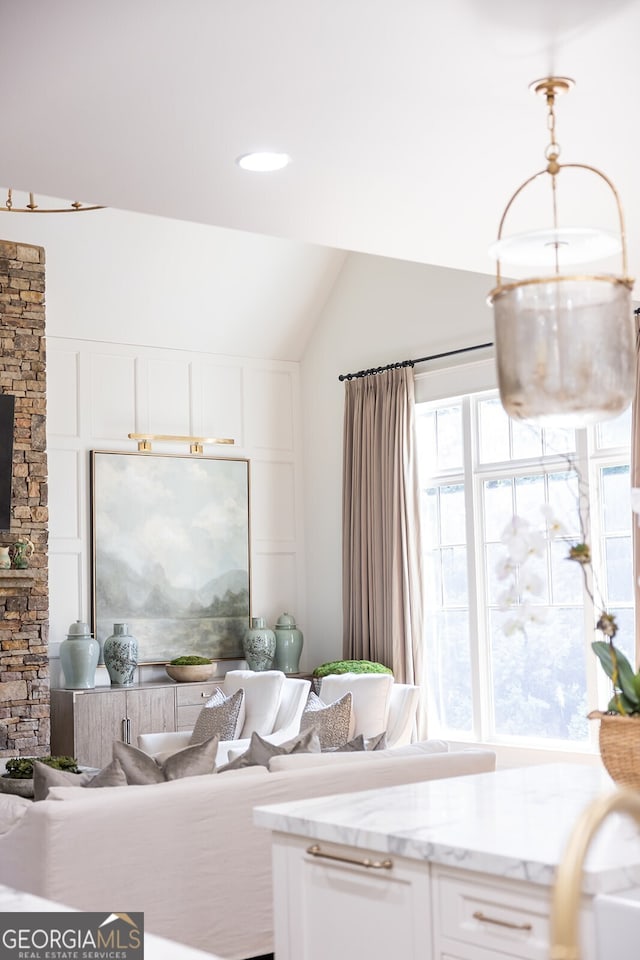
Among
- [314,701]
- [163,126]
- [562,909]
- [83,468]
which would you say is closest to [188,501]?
[83,468]

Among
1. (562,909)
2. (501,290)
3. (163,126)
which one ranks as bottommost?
(562,909)

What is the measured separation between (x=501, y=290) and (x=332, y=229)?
2.06 metres

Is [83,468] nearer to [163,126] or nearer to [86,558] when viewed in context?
[86,558]

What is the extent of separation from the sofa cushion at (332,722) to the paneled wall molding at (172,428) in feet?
8.53

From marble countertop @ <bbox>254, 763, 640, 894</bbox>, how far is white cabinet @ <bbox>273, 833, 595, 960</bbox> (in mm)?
43

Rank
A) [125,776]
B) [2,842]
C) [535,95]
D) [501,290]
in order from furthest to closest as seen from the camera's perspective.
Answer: [125,776], [2,842], [535,95], [501,290]

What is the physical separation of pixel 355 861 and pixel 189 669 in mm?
5870


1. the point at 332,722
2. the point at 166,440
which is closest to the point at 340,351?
the point at 166,440

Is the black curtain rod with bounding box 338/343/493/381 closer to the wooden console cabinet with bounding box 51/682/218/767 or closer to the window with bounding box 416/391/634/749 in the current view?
the window with bounding box 416/391/634/749

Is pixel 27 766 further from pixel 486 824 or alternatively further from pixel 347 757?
pixel 486 824

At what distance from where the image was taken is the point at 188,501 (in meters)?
8.86

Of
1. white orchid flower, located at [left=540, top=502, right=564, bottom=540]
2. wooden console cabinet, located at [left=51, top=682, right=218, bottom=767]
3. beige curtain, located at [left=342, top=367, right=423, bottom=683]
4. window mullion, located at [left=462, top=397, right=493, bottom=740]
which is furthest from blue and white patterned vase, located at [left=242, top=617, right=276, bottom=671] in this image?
white orchid flower, located at [left=540, top=502, right=564, bottom=540]

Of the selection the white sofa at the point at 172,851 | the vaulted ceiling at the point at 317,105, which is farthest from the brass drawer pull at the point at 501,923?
the vaulted ceiling at the point at 317,105

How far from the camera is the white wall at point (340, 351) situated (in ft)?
27.6
